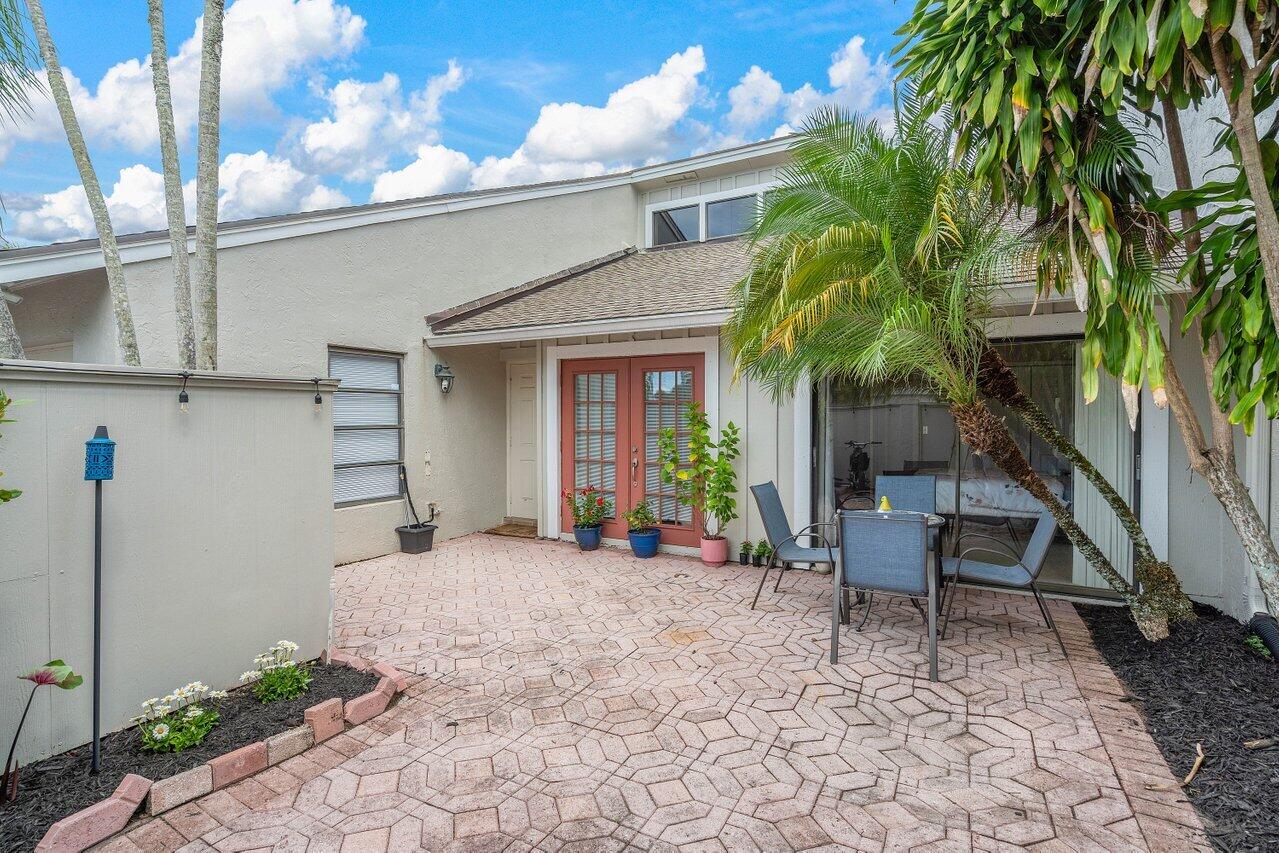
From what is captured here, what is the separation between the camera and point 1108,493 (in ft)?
14.1

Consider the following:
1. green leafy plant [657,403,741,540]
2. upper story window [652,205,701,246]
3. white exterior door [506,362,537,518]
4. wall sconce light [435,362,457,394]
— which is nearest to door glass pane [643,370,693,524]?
green leafy plant [657,403,741,540]

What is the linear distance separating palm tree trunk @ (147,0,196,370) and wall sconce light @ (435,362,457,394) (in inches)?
147

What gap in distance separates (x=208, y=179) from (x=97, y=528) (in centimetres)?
270

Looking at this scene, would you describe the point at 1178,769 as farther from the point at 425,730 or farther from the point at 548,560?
the point at 548,560

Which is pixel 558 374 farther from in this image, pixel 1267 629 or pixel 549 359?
pixel 1267 629

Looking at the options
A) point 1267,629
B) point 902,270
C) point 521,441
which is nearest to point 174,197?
point 902,270

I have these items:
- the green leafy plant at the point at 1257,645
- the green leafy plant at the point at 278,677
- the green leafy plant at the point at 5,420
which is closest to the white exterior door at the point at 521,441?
the green leafy plant at the point at 278,677

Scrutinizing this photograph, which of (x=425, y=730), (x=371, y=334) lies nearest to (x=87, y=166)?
(x=371, y=334)

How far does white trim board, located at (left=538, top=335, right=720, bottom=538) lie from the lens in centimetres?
720

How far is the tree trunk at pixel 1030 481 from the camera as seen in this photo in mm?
4285

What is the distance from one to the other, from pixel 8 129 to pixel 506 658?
169 inches

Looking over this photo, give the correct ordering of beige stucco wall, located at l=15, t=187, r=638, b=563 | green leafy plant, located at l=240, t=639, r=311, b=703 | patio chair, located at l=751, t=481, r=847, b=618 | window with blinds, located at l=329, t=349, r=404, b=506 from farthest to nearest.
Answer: window with blinds, located at l=329, t=349, r=404, b=506, beige stucco wall, located at l=15, t=187, r=638, b=563, patio chair, located at l=751, t=481, r=847, b=618, green leafy plant, located at l=240, t=639, r=311, b=703

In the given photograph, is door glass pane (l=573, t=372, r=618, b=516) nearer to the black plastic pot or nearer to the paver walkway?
the black plastic pot

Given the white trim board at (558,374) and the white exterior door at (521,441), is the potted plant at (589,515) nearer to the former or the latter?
the white trim board at (558,374)
